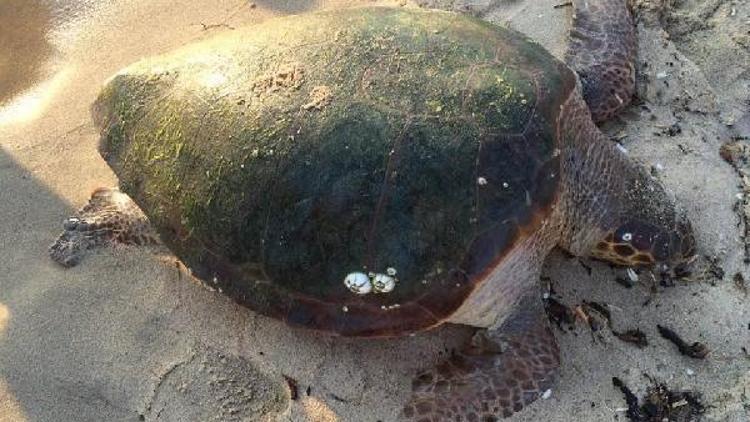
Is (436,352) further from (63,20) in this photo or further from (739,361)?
(63,20)

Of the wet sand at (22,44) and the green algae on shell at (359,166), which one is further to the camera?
the wet sand at (22,44)

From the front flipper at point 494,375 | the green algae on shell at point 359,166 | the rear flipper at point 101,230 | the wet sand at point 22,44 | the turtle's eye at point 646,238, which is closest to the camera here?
the green algae on shell at point 359,166

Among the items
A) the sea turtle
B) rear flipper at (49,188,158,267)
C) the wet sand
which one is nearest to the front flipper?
the sea turtle

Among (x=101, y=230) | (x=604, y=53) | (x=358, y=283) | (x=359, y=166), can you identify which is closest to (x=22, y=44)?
(x=101, y=230)

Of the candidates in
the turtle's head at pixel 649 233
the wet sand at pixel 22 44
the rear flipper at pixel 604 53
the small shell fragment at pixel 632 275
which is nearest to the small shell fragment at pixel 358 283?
the turtle's head at pixel 649 233

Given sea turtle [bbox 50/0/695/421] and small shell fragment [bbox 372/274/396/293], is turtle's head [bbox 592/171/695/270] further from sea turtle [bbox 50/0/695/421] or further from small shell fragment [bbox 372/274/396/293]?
small shell fragment [bbox 372/274/396/293]

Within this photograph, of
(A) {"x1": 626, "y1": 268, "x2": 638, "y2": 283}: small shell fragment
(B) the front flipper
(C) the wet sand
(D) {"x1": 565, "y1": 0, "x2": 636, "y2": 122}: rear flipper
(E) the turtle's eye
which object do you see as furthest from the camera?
(C) the wet sand

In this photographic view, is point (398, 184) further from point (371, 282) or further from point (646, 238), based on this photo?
point (646, 238)

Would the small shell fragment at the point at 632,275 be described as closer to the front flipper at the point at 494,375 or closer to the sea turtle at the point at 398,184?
the sea turtle at the point at 398,184

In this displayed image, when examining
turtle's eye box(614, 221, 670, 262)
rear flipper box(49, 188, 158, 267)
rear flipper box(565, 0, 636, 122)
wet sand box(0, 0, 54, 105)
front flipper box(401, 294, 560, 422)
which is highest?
rear flipper box(565, 0, 636, 122)
